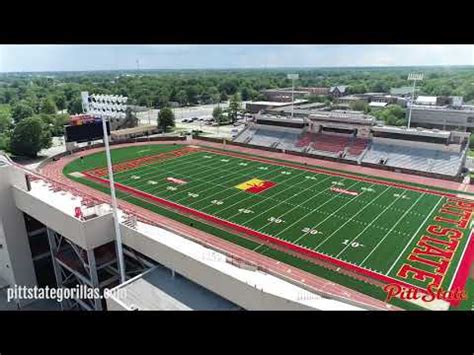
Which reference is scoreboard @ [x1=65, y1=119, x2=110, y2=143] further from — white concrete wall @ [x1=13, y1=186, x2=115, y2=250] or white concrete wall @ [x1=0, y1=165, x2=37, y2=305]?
white concrete wall @ [x1=13, y1=186, x2=115, y2=250]

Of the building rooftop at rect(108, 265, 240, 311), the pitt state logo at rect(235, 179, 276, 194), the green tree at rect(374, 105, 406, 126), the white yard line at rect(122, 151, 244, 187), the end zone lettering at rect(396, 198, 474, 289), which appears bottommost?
the end zone lettering at rect(396, 198, 474, 289)

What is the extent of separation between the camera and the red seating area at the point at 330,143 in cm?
2433

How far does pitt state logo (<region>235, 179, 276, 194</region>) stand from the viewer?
58.3 feet

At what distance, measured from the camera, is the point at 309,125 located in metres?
26.7

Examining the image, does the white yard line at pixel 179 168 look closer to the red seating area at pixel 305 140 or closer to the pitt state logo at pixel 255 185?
the pitt state logo at pixel 255 185

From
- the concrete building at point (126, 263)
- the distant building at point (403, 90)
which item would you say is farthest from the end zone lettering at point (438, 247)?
the distant building at point (403, 90)

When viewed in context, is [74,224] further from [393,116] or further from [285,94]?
[285,94]

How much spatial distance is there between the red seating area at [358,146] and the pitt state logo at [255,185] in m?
7.59

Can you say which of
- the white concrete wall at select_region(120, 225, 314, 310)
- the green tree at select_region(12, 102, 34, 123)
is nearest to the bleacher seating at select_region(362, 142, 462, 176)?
the white concrete wall at select_region(120, 225, 314, 310)

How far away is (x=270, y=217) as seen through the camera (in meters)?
14.7

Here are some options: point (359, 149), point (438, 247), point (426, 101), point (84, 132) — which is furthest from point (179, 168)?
point (426, 101)

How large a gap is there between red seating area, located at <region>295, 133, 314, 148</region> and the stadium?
0.14 meters

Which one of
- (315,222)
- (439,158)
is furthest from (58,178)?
(439,158)
